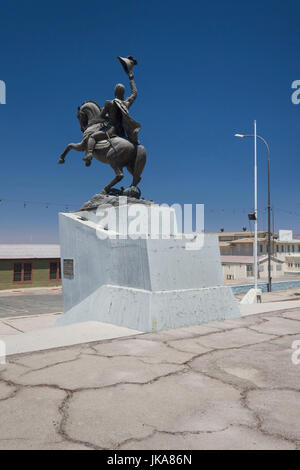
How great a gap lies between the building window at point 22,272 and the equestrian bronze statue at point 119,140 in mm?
24105

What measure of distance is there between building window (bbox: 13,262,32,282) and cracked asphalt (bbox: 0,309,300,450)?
2762 centimetres

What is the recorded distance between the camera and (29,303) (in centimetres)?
2277

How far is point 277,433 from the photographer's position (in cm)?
237

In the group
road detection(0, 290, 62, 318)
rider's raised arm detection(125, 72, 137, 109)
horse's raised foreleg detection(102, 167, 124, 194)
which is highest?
rider's raised arm detection(125, 72, 137, 109)

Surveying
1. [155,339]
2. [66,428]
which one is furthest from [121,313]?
[66,428]

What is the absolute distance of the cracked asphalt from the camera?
2.30 meters

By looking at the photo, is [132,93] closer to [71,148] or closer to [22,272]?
[71,148]

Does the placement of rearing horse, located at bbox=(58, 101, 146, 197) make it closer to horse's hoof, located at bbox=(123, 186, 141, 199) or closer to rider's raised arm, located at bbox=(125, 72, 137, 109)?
horse's hoof, located at bbox=(123, 186, 141, 199)

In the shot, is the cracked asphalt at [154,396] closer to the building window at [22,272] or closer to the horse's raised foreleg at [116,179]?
the horse's raised foreleg at [116,179]

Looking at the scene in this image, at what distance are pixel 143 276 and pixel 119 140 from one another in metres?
3.86

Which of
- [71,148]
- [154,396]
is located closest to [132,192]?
[71,148]

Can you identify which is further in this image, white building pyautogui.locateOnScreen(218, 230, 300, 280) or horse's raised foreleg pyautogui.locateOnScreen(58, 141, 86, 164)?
white building pyautogui.locateOnScreen(218, 230, 300, 280)

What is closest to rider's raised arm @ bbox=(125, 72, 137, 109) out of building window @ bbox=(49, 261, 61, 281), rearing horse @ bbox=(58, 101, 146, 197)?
rearing horse @ bbox=(58, 101, 146, 197)
